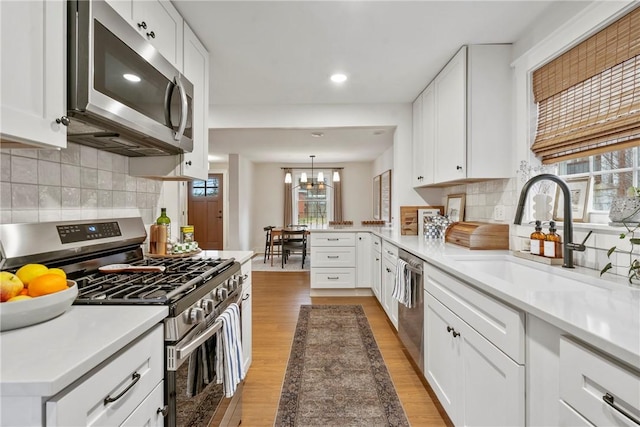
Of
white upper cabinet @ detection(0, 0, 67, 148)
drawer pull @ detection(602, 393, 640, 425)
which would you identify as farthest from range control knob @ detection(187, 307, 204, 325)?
drawer pull @ detection(602, 393, 640, 425)

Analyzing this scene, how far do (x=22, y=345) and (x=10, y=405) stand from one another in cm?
16

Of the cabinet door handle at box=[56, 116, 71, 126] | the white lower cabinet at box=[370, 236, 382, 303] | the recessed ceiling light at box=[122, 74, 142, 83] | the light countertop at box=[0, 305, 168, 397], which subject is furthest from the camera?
the white lower cabinet at box=[370, 236, 382, 303]

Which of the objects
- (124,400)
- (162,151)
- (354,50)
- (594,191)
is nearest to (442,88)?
(354,50)

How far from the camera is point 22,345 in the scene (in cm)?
69

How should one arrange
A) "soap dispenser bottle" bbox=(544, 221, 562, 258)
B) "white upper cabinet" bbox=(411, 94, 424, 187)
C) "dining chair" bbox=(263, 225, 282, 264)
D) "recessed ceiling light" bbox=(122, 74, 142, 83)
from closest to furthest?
"recessed ceiling light" bbox=(122, 74, 142, 83) → "soap dispenser bottle" bbox=(544, 221, 562, 258) → "white upper cabinet" bbox=(411, 94, 424, 187) → "dining chair" bbox=(263, 225, 282, 264)

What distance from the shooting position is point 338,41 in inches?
85.5

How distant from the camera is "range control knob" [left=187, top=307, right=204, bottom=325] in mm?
1070

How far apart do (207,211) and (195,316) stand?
23.4 ft

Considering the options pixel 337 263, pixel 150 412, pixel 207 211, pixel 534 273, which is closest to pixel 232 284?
pixel 150 412

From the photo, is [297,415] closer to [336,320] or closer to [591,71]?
[336,320]

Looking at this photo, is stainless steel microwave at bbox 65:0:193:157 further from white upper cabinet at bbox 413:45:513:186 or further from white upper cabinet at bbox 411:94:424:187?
white upper cabinet at bbox 411:94:424:187

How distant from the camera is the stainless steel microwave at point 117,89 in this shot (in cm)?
103

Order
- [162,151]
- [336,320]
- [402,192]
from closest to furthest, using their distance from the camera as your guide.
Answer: [162,151] < [336,320] < [402,192]

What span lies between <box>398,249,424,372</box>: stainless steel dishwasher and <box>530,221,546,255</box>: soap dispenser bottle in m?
A: 0.63
